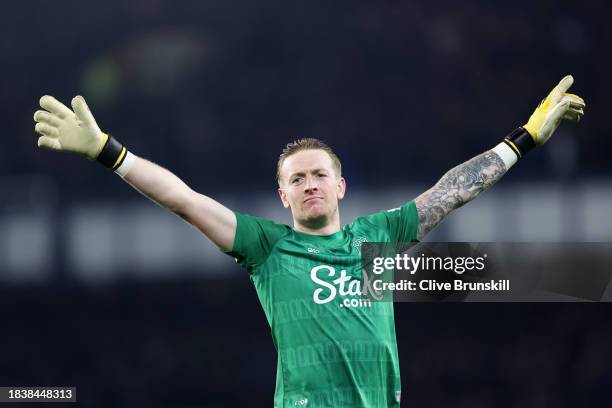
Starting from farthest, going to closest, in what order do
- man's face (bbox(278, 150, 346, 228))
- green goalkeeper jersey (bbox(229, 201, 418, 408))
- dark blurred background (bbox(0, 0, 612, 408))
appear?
1. dark blurred background (bbox(0, 0, 612, 408))
2. man's face (bbox(278, 150, 346, 228))
3. green goalkeeper jersey (bbox(229, 201, 418, 408))

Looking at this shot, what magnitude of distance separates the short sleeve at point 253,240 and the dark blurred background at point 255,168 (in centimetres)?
345

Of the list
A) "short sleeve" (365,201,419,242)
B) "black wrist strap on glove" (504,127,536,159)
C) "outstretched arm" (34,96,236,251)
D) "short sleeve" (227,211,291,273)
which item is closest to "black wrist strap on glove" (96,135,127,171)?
"outstretched arm" (34,96,236,251)

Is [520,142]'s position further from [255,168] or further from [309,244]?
[255,168]

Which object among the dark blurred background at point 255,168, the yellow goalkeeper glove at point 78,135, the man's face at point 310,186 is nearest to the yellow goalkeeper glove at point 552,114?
the man's face at point 310,186

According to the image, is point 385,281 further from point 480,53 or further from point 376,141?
point 480,53

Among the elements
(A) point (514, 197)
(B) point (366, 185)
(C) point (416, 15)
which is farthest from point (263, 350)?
(C) point (416, 15)

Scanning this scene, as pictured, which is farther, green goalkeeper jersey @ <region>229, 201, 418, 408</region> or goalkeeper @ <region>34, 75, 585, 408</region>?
green goalkeeper jersey @ <region>229, 201, 418, 408</region>

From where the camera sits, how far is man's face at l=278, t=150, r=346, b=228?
4273 millimetres

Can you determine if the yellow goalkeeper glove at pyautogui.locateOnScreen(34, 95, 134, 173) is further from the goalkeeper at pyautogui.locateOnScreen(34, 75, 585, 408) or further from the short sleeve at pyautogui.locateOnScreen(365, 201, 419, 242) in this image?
the short sleeve at pyautogui.locateOnScreen(365, 201, 419, 242)

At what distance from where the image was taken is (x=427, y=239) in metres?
7.55

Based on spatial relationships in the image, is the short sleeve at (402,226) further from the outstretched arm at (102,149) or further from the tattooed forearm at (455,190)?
the outstretched arm at (102,149)

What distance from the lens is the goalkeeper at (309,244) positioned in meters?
3.85

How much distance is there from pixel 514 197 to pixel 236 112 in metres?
2.65

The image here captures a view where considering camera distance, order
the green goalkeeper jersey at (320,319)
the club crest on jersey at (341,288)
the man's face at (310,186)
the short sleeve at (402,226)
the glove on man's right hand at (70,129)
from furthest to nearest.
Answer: the short sleeve at (402,226) → the man's face at (310,186) → the club crest on jersey at (341,288) → the green goalkeeper jersey at (320,319) → the glove on man's right hand at (70,129)
